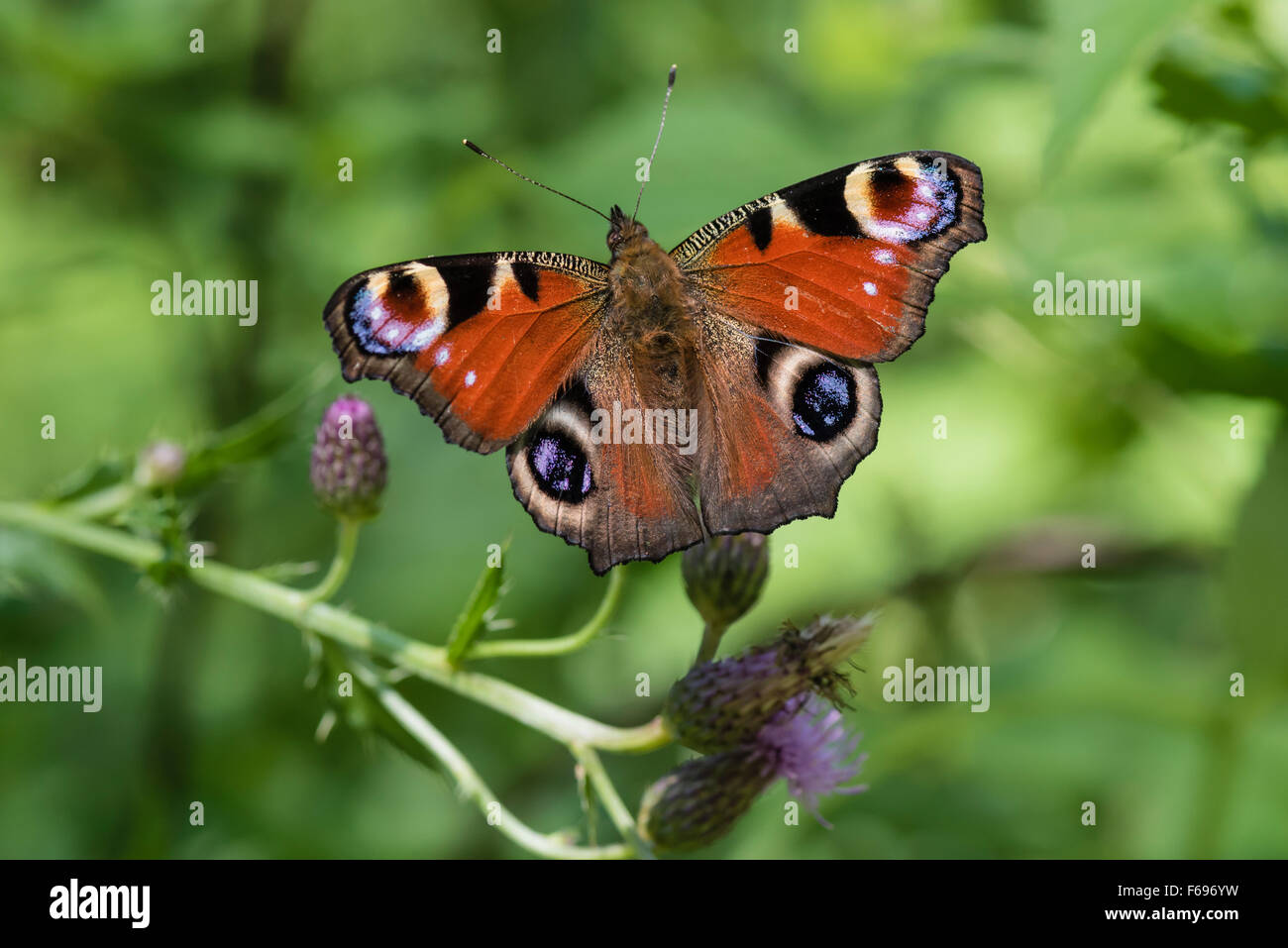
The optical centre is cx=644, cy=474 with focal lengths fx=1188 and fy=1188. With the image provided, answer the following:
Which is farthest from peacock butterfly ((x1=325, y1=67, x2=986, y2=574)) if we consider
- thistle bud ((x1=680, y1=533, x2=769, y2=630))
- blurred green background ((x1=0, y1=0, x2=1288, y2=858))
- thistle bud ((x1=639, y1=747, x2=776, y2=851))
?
blurred green background ((x1=0, y1=0, x2=1288, y2=858))

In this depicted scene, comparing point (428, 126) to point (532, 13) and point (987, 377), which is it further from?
point (987, 377)

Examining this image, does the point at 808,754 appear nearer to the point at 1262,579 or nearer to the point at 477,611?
the point at 477,611

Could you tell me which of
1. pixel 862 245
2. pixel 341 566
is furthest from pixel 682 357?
pixel 341 566

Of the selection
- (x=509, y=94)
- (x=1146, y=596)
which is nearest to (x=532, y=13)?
(x=509, y=94)

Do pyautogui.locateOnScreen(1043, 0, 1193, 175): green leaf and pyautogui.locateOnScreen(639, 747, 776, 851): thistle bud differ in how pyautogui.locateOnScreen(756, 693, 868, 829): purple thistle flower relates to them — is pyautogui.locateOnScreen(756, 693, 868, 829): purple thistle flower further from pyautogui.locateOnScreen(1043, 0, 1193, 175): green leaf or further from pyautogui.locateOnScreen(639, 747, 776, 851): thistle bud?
pyautogui.locateOnScreen(1043, 0, 1193, 175): green leaf

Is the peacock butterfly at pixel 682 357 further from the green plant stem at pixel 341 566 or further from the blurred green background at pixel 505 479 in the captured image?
the blurred green background at pixel 505 479

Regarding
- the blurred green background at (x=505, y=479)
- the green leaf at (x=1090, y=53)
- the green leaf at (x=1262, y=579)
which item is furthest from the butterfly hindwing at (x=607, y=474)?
the green leaf at (x=1262, y=579)
